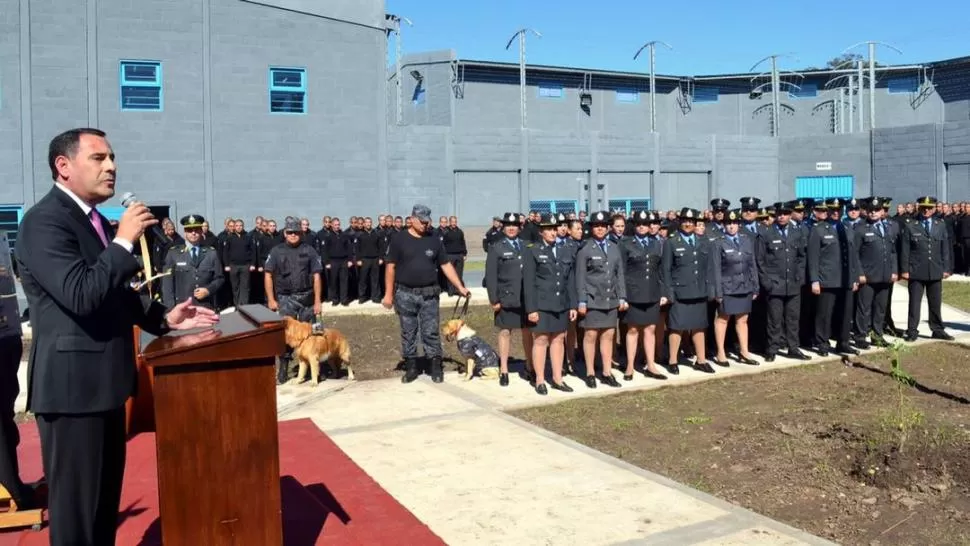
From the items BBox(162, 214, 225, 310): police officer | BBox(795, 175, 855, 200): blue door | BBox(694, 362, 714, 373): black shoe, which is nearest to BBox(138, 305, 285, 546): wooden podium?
BBox(162, 214, 225, 310): police officer

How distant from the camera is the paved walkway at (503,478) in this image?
4.75m

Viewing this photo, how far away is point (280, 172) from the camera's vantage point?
20.6 m

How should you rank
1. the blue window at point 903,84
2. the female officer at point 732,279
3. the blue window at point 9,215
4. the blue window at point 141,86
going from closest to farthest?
the female officer at point 732,279 → the blue window at point 9,215 → the blue window at point 141,86 → the blue window at point 903,84

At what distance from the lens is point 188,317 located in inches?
147

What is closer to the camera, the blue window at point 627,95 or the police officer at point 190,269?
the police officer at point 190,269

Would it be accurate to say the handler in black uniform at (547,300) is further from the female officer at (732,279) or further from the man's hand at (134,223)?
the man's hand at (134,223)

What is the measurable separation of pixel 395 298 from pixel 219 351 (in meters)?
5.80

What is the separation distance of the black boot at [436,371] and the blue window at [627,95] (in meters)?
28.8

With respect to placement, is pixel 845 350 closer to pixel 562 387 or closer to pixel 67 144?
pixel 562 387

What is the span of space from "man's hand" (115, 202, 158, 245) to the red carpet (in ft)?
3.95

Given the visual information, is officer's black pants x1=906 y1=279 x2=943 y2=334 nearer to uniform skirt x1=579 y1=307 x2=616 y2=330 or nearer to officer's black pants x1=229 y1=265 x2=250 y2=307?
uniform skirt x1=579 y1=307 x2=616 y2=330

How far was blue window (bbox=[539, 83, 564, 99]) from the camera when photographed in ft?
113

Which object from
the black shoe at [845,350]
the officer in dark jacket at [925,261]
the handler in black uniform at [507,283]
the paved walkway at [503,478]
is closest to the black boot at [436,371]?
the paved walkway at [503,478]

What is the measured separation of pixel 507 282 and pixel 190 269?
354 centimetres
